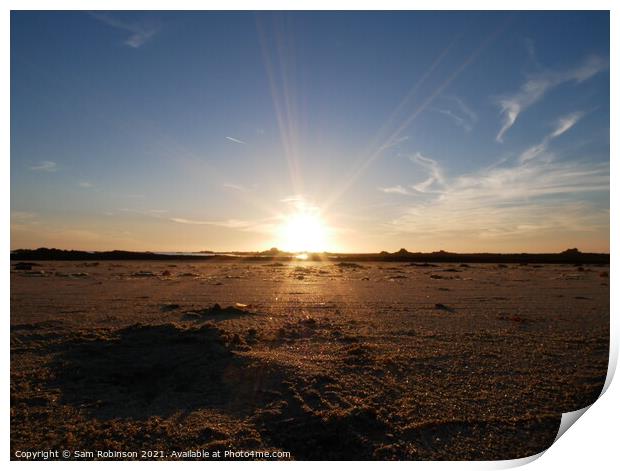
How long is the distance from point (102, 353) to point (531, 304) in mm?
10120

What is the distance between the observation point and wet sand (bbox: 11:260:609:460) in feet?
13.4

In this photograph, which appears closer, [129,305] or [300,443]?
[300,443]

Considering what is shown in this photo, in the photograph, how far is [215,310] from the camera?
30.7ft

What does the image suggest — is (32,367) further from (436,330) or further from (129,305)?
(436,330)

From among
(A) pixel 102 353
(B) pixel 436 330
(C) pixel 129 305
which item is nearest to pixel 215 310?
(C) pixel 129 305

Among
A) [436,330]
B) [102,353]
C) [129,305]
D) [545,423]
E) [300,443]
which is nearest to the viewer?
[300,443]

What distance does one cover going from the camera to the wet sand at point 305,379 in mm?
4078

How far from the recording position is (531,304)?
1102cm

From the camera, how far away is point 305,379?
205 inches
